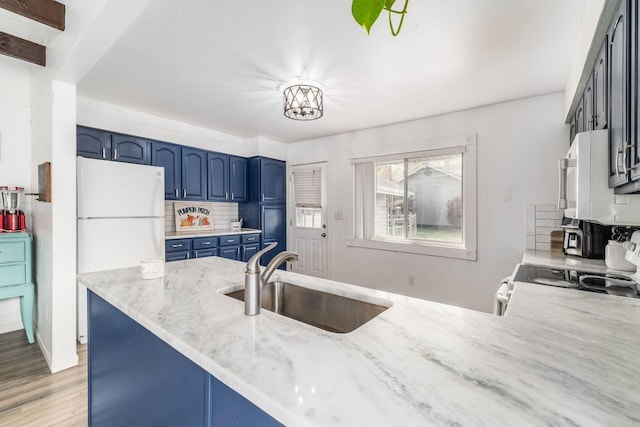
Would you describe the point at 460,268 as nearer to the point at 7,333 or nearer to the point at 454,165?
the point at 454,165

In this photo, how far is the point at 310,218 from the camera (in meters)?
4.74

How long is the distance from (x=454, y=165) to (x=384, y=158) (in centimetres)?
89

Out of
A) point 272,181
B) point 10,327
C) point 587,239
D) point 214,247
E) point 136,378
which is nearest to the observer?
point 136,378

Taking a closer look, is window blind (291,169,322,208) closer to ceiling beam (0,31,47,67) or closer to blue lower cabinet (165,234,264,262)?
blue lower cabinet (165,234,264,262)

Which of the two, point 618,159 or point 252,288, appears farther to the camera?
point 618,159

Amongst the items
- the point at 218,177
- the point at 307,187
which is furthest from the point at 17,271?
the point at 307,187

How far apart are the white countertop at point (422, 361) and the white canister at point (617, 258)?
36.9 inches

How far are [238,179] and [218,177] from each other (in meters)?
0.36

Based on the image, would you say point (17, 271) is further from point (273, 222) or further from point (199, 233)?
point (273, 222)

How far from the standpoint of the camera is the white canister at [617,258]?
71.8 inches

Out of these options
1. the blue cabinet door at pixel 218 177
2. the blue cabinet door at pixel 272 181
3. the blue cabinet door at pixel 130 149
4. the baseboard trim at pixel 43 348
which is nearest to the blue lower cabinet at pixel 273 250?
the blue cabinet door at pixel 272 181

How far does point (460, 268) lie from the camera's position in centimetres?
334

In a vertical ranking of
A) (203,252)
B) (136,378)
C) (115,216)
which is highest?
(115,216)

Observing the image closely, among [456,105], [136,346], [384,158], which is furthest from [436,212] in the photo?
[136,346]
